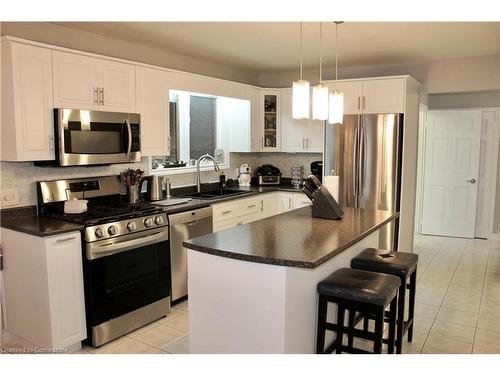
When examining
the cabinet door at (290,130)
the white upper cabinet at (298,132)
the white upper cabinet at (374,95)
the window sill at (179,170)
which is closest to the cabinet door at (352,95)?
the white upper cabinet at (374,95)

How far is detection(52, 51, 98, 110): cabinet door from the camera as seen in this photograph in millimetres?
3158

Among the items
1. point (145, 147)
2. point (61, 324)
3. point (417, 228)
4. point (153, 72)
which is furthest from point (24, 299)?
point (417, 228)

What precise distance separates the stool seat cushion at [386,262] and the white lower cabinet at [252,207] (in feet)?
5.44

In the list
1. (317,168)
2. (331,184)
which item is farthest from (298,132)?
(331,184)

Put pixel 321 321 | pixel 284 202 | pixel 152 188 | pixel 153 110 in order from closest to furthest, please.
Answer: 1. pixel 321 321
2. pixel 153 110
3. pixel 152 188
4. pixel 284 202

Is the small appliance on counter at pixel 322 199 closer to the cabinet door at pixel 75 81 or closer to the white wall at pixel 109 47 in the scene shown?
the cabinet door at pixel 75 81

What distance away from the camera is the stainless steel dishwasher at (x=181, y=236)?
3.71 meters

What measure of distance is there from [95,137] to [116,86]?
0.50 metres

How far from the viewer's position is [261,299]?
87.1 inches

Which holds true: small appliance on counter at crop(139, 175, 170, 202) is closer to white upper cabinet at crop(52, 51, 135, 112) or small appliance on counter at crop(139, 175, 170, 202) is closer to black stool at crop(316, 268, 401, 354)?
white upper cabinet at crop(52, 51, 135, 112)

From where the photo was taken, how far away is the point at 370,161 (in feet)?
15.5

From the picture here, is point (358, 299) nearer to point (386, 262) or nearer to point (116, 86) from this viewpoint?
point (386, 262)

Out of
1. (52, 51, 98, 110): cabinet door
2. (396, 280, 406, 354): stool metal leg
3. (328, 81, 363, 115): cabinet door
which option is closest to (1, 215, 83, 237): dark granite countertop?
(52, 51, 98, 110): cabinet door
